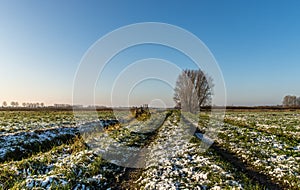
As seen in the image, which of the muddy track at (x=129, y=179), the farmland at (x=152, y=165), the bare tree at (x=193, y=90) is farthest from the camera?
the bare tree at (x=193, y=90)

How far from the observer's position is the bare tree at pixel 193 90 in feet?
196

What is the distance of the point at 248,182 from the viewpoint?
316 inches

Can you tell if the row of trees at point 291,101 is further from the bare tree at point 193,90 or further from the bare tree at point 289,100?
the bare tree at point 193,90

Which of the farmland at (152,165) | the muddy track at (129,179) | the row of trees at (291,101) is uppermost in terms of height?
the row of trees at (291,101)

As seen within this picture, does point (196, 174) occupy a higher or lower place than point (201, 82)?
lower

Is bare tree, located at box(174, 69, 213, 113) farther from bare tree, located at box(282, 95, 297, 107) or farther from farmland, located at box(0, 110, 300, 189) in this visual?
bare tree, located at box(282, 95, 297, 107)

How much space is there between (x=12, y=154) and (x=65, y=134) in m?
6.33

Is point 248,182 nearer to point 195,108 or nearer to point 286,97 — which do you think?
point 195,108

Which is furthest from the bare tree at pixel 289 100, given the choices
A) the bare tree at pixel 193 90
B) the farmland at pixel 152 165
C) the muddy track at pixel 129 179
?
the muddy track at pixel 129 179

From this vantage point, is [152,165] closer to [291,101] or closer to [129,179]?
[129,179]

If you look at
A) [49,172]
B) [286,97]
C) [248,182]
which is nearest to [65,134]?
[49,172]

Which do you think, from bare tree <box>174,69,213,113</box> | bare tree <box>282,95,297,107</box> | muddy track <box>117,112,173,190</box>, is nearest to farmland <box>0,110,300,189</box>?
muddy track <box>117,112,173,190</box>

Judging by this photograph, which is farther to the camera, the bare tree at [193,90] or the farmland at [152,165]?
the bare tree at [193,90]

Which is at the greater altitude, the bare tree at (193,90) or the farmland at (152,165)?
the bare tree at (193,90)
